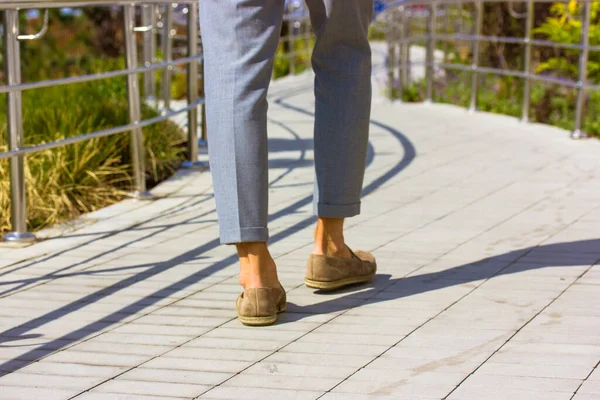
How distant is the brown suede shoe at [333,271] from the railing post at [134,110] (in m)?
1.92

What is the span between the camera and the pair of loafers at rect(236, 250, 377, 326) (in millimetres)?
2867

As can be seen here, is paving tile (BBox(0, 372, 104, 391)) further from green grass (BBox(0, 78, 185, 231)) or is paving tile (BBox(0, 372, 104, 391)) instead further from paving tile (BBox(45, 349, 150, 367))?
green grass (BBox(0, 78, 185, 231))

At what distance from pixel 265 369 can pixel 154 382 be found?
0.27m

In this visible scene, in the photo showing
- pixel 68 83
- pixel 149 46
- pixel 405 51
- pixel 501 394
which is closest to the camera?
pixel 501 394

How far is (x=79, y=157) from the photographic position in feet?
16.9

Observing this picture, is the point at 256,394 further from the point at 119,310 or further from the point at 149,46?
the point at 149,46

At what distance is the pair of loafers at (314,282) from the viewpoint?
2.87m

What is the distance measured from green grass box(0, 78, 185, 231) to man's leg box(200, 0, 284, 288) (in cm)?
182

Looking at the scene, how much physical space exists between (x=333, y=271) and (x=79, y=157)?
2.34 meters

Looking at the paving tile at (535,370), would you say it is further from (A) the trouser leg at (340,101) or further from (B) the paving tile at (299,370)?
(A) the trouser leg at (340,101)

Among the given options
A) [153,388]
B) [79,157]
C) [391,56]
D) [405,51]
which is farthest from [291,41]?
[153,388]

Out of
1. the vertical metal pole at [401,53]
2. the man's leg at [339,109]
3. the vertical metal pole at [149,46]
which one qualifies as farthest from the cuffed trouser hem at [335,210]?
the vertical metal pole at [401,53]

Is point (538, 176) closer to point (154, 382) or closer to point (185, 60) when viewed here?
point (185, 60)

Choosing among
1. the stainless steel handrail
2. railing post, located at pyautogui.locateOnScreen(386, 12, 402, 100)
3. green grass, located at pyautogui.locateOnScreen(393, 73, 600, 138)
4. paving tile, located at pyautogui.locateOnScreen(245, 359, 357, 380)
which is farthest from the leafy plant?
paving tile, located at pyautogui.locateOnScreen(245, 359, 357, 380)
